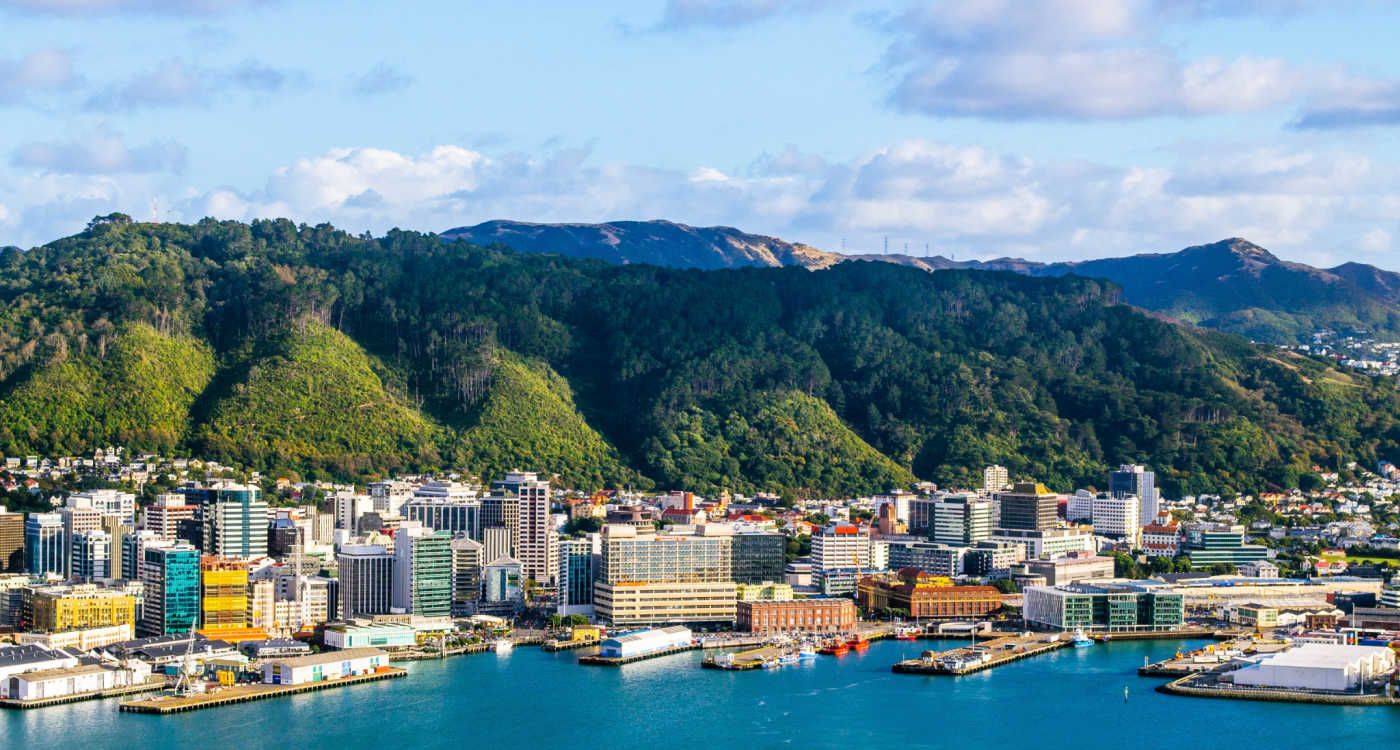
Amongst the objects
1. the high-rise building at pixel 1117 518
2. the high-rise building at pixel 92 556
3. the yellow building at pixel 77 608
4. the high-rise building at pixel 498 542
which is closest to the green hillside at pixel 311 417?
the high-rise building at pixel 498 542

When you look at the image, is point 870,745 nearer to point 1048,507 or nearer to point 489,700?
point 489,700

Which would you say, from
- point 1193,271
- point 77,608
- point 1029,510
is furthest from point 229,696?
point 1193,271

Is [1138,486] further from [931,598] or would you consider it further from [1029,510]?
[931,598]

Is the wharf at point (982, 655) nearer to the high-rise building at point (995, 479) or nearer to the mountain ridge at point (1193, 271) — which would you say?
the high-rise building at point (995, 479)

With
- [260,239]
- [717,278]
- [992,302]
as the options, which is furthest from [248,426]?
[992,302]

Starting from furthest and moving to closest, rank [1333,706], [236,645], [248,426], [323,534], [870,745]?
1. [248,426]
2. [323,534]
3. [236,645]
4. [1333,706]
5. [870,745]
